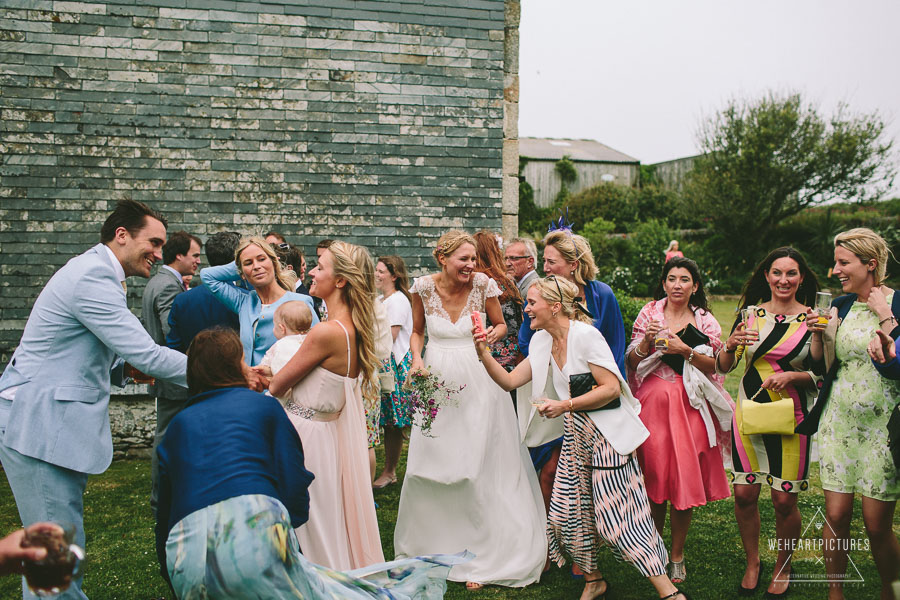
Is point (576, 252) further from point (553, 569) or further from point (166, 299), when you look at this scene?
point (166, 299)

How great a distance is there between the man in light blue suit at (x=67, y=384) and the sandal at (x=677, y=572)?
3.37 meters

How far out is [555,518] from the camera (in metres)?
4.08

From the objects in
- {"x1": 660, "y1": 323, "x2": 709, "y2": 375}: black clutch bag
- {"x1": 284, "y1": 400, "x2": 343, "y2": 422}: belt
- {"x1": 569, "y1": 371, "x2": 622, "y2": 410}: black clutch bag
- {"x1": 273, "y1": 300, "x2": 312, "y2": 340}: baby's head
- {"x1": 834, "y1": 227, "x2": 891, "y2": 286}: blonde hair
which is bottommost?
{"x1": 284, "y1": 400, "x2": 343, "y2": 422}: belt

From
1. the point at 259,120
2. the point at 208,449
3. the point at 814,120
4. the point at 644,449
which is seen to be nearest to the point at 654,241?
the point at 814,120

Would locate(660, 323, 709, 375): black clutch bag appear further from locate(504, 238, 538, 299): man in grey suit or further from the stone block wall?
the stone block wall

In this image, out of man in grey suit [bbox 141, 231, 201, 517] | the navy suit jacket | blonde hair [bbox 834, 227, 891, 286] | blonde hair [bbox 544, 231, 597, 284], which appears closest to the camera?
blonde hair [bbox 834, 227, 891, 286]

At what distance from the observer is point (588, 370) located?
400 cm

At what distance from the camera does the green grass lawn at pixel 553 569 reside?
4.32 meters

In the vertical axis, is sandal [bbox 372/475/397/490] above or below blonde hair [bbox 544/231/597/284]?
below

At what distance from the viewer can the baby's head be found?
13.0 ft

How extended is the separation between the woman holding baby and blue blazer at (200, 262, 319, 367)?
2.59 feet

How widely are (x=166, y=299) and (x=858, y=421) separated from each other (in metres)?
4.79

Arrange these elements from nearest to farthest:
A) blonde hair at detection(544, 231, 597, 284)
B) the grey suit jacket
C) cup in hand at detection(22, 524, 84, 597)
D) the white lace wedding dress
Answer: cup in hand at detection(22, 524, 84, 597)
the white lace wedding dress
blonde hair at detection(544, 231, 597, 284)
the grey suit jacket

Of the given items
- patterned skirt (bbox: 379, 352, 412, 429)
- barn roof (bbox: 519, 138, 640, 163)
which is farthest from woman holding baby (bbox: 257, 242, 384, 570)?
barn roof (bbox: 519, 138, 640, 163)
